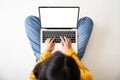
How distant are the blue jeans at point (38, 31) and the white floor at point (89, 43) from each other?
0.28 feet

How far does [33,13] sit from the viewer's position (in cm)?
156

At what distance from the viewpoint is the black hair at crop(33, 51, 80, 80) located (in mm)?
784

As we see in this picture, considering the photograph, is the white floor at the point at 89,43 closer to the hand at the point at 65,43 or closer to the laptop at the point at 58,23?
the laptop at the point at 58,23

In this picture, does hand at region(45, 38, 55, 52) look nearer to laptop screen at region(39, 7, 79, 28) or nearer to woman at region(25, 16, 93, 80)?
woman at region(25, 16, 93, 80)

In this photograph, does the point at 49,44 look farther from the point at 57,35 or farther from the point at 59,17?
the point at 59,17

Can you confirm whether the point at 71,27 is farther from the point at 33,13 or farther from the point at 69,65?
the point at 69,65

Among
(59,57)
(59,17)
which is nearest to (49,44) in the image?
(59,17)

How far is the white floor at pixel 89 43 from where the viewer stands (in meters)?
1.56

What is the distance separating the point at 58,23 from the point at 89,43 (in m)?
0.33

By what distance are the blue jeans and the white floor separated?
0.08 meters
